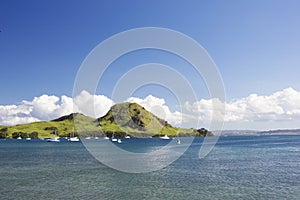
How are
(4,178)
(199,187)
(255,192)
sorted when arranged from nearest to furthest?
1. (255,192)
2. (199,187)
3. (4,178)

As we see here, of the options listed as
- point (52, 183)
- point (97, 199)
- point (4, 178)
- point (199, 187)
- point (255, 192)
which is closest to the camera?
point (97, 199)

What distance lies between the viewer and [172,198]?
40.9 m

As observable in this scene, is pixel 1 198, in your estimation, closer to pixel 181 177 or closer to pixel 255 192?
pixel 181 177

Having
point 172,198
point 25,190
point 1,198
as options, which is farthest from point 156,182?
point 1,198

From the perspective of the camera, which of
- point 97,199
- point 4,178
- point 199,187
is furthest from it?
point 4,178

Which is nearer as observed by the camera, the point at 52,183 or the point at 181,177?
the point at 52,183

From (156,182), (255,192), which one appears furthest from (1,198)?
(255,192)

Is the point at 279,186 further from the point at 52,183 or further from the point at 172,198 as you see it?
the point at 52,183

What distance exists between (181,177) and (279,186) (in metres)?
17.5

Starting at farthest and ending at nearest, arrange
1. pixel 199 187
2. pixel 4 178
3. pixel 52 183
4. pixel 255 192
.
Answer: pixel 4 178 < pixel 52 183 < pixel 199 187 < pixel 255 192

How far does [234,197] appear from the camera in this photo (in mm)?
41406

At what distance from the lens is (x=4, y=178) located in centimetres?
5888

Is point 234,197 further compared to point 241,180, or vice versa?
point 241,180

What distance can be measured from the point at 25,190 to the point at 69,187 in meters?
6.42
